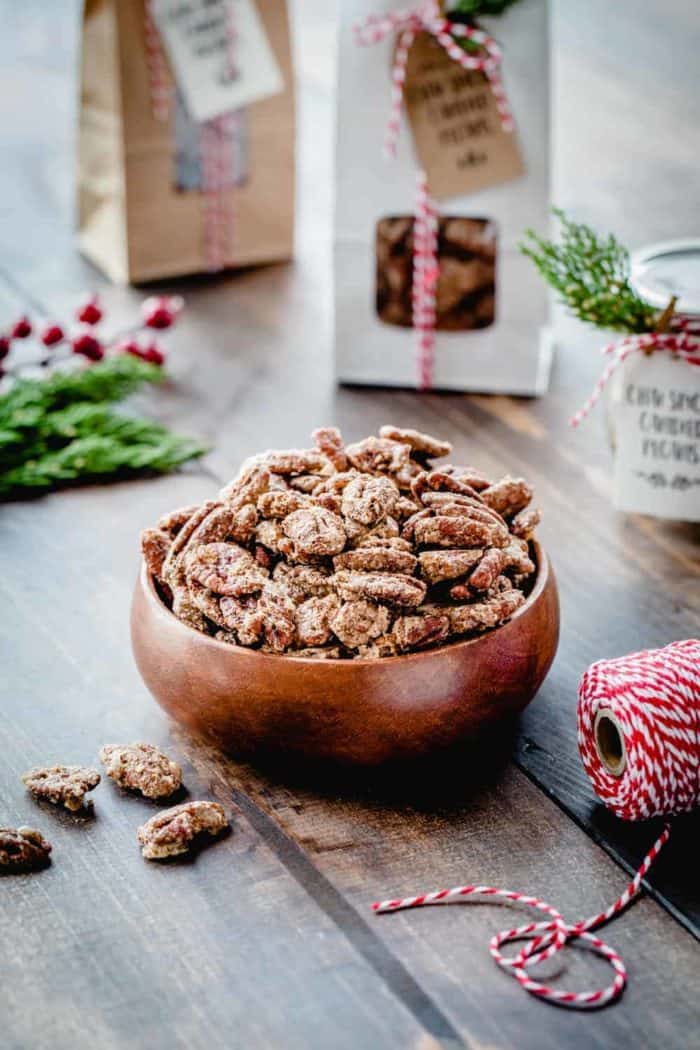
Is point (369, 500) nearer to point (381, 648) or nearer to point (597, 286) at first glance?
point (381, 648)

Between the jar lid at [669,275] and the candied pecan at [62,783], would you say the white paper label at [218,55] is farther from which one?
the candied pecan at [62,783]

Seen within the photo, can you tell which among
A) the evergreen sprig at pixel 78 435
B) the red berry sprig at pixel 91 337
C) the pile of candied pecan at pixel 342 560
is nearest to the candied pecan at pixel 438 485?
the pile of candied pecan at pixel 342 560

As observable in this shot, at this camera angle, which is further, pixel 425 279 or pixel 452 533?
pixel 425 279

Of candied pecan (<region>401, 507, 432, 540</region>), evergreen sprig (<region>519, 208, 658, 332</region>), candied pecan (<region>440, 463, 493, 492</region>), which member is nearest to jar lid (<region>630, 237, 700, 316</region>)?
evergreen sprig (<region>519, 208, 658, 332</region>)

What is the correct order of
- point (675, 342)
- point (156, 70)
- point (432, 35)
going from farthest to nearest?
point (156, 70), point (432, 35), point (675, 342)

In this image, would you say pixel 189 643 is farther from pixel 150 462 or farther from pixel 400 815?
pixel 150 462

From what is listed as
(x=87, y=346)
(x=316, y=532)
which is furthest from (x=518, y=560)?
(x=87, y=346)
